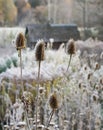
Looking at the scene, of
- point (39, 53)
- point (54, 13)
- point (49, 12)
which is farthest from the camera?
point (49, 12)

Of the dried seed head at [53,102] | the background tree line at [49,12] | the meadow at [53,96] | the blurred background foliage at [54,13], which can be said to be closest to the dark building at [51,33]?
the blurred background foliage at [54,13]

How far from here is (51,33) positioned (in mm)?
8148

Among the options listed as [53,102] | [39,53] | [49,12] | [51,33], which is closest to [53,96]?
[53,102]

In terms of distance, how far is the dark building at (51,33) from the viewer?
308 inches

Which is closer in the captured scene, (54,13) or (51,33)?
(51,33)

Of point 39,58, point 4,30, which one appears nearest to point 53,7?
point 4,30

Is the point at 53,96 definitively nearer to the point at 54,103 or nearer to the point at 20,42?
the point at 54,103

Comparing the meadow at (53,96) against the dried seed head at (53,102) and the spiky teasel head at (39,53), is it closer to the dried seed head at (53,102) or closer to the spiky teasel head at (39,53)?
the dried seed head at (53,102)

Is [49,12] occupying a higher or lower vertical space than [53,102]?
higher

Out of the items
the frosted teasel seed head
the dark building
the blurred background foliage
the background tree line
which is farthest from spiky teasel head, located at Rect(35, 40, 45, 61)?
the background tree line

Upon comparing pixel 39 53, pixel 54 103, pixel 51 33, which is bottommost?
pixel 51 33

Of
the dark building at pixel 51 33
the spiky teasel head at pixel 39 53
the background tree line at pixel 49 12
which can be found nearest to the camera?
the spiky teasel head at pixel 39 53

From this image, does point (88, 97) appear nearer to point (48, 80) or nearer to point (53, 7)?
point (48, 80)

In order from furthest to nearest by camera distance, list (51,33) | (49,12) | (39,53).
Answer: (49,12), (51,33), (39,53)
